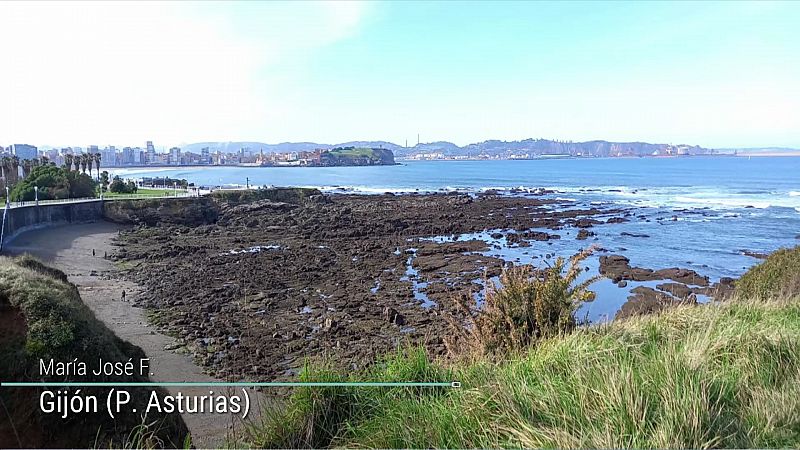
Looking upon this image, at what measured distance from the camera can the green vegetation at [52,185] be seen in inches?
1443

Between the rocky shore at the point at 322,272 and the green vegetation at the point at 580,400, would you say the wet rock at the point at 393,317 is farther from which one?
the green vegetation at the point at 580,400

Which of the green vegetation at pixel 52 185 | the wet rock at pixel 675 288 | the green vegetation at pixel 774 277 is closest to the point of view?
the green vegetation at pixel 774 277

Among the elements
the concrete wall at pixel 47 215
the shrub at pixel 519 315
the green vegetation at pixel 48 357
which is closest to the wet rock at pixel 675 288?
the shrub at pixel 519 315

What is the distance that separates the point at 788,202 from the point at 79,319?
64.2 metres

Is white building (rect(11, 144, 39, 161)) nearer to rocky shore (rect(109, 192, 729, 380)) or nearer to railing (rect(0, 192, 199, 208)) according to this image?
railing (rect(0, 192, 199, 208))

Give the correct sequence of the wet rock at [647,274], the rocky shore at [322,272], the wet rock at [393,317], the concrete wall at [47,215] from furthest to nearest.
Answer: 1. the concrete wall at [47,215]
2. the wet rock at [647,274]
3. the wet rock at [393,317]
4. the rocky shore at [322,272]

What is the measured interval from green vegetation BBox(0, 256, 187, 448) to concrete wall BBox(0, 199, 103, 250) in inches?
938

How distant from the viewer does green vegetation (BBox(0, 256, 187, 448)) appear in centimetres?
575

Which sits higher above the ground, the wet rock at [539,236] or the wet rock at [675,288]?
the wet rock at [539,236]

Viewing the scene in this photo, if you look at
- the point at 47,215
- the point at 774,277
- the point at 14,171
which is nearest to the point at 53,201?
the point at 47,215

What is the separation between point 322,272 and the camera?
982 inches

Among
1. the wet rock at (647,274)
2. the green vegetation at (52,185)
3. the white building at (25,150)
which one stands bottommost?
the wet rock at (647,274)

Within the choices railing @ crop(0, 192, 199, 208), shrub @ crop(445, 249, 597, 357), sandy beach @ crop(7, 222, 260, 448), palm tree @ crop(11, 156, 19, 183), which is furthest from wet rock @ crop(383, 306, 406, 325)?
palm tree @ crop(11, 156, 19, 183)

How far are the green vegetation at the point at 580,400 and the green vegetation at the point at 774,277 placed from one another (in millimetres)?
6667
